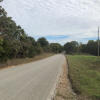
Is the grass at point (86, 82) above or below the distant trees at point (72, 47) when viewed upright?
below

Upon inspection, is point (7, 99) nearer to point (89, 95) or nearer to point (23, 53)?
point (89, 95)

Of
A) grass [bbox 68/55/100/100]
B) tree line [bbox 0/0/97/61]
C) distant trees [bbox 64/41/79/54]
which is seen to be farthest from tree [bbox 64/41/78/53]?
grass [bbox 68/55/100/100]

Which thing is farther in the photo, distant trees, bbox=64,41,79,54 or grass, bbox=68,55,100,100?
distant trees, bbox=64,41,79,54

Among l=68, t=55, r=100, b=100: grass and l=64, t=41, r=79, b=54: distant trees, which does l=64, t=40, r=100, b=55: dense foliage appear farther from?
l=68, t=55, r=100, b=100: grass

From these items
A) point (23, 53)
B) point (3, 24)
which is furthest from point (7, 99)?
point (23, 53)

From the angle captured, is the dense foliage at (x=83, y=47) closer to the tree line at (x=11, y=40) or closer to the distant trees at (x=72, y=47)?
the distant trees at (x=72, y=47)

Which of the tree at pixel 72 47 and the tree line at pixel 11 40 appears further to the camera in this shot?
the tree at pixel 72 47

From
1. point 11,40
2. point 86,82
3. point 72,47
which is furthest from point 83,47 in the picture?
point 86,82

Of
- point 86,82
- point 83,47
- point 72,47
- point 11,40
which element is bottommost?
point 86,82

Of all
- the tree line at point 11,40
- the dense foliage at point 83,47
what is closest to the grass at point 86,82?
the tree line at point 11,40

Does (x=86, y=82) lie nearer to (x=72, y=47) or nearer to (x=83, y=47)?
(x=83, y=47)

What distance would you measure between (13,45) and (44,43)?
64.8 m

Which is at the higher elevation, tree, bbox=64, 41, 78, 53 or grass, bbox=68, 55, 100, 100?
tree, bbox=64, 41, 78, 53

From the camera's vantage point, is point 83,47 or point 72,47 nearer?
point 83,47
